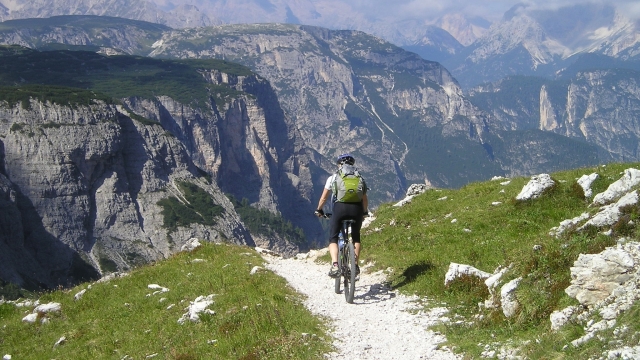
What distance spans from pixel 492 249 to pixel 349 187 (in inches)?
224

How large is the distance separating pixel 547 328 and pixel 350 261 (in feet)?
21.2

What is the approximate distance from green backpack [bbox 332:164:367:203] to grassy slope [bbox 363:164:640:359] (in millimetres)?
3432

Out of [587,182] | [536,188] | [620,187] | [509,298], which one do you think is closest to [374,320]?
[509,298]

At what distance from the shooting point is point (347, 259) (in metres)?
16.5

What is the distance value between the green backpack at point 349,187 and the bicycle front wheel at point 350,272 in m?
1.39

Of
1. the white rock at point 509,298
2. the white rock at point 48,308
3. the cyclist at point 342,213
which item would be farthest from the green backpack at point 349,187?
the white rock at point 48,308

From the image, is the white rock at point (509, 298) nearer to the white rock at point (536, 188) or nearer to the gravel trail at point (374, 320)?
the gravel trail at point (374, 320)

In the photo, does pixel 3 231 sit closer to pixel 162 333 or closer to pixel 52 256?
pixel 52 256

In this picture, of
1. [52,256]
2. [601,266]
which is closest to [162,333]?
[601,266]

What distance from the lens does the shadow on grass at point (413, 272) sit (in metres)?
17.5

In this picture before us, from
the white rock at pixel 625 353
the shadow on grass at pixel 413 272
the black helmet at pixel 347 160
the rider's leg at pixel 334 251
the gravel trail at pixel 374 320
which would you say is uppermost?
the black helmet at pixel 347 160

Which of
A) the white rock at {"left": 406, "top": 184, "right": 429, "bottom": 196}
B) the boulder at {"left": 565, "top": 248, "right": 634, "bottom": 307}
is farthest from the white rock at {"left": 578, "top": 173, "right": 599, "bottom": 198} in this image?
the white rock at {"left": 406, "top": 184, "right": 429, "bottom": 196}

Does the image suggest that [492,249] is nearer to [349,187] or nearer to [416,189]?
[349,187]

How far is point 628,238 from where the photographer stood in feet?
38.8
